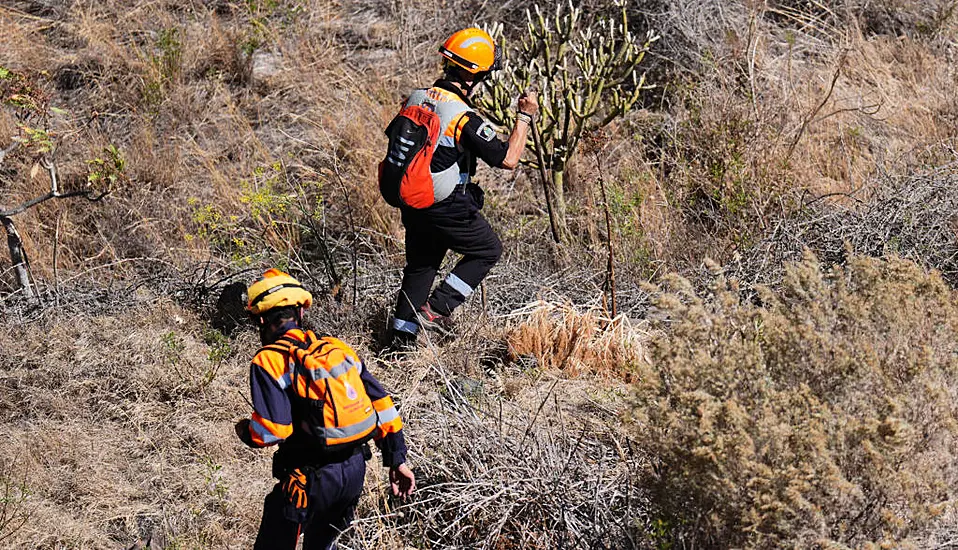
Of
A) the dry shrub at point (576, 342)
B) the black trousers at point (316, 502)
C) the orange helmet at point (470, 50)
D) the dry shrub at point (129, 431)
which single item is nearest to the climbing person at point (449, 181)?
the orange helmet at point (470, 50)

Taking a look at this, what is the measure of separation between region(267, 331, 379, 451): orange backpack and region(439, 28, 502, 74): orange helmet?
2.22 m

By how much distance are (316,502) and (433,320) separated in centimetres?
219

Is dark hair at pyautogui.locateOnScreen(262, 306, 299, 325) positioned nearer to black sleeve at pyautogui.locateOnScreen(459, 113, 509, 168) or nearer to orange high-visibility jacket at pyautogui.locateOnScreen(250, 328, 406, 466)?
orange high-visibility jacket at pyautogui.locateOnScreen(250, 328, 406, 466)

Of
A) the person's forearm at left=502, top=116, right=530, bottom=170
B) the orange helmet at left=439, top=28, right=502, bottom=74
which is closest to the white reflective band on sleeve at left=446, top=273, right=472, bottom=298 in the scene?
the person's forearm at left=502, top=116, right=530, bottom=170

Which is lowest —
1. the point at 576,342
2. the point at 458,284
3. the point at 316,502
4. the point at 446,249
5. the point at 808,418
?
the point at 576,342

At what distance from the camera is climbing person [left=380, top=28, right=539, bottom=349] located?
5297 millimetres

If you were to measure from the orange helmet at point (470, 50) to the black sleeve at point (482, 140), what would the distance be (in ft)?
0.86

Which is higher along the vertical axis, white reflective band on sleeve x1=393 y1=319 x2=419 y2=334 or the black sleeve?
the black sleeve

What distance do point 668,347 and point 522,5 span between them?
635 cm

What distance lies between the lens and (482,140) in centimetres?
525

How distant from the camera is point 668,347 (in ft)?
12.1

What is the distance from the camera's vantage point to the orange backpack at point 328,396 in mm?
3504

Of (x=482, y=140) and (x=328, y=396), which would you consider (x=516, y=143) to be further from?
(x=328, y=396)

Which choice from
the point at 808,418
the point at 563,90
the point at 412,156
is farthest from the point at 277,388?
the point at 563,90
